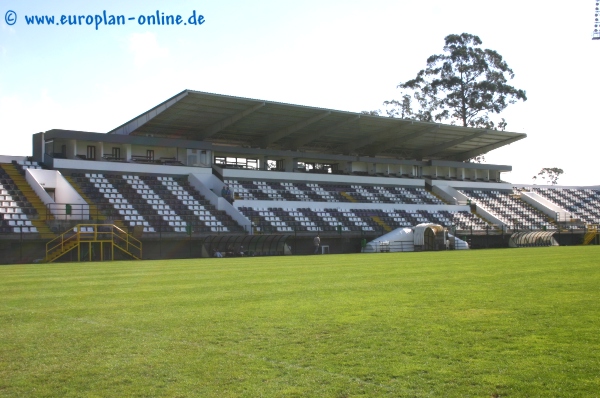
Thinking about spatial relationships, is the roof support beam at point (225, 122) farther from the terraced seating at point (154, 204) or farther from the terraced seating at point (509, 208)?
the terraced seating at point (509, 208)

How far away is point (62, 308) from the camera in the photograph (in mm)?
9859

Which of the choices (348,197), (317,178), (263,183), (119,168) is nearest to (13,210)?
(119,168)

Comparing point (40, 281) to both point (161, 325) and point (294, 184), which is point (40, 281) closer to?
point (161, 325)

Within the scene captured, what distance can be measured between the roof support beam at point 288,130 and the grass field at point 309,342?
35.0 meters

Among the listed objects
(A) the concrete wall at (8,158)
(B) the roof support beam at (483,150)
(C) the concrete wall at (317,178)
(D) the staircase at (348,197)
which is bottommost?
(D) the staircase at (348,197)

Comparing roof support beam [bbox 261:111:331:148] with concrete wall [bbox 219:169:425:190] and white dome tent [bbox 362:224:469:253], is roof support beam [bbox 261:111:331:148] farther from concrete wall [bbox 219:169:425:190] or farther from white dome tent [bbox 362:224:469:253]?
white dome tent [bbox 362:224:469:253]

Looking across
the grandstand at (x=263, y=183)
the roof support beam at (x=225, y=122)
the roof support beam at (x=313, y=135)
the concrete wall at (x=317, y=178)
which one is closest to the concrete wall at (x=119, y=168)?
the grandstand at (x=263, y=183)

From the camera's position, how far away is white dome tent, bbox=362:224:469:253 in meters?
41.4

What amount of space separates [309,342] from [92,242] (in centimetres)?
2598

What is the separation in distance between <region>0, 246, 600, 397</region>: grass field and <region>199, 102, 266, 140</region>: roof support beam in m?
31.7

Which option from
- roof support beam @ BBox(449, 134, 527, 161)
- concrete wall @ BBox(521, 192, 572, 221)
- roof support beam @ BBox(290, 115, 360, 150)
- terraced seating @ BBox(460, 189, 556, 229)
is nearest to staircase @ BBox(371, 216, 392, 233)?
roof support beam @ BBox(290, 115, 360, 150)

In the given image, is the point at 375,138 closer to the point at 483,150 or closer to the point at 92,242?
the point at 483,150

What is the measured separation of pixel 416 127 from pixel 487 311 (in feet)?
150

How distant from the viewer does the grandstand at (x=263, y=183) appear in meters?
36.1
